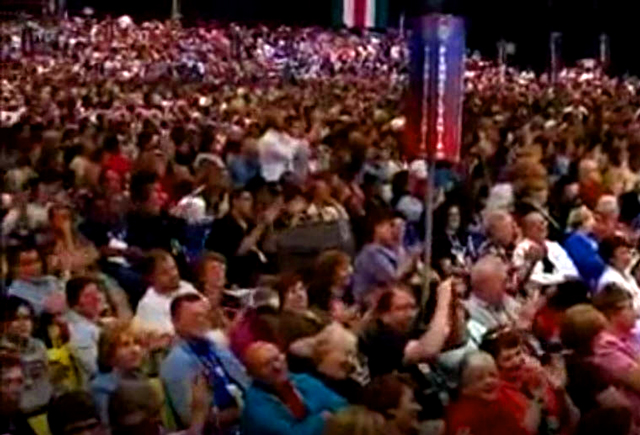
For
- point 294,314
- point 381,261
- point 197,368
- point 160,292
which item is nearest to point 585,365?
point 294,314

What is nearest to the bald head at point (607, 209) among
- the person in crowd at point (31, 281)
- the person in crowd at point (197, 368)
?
the person in crowd at point (31, 281)

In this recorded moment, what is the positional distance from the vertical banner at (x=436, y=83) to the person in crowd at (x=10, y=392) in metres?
3.72

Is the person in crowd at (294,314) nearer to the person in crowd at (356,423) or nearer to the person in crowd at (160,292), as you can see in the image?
the person in crowd at (160,292)

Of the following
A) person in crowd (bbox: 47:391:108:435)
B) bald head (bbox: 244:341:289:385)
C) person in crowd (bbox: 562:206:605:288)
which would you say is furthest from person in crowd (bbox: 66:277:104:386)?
person in crowd (bbox: 562:206:605:288)

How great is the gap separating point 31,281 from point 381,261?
92.1 inches

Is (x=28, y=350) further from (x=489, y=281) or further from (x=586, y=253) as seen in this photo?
(x=586, y=253)

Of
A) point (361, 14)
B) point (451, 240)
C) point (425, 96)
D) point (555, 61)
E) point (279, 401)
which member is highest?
point (425, 96)

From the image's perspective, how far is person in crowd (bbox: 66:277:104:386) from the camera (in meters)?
7.84

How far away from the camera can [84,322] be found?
8.10m

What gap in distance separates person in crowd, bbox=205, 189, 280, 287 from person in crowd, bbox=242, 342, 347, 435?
12.4 feet

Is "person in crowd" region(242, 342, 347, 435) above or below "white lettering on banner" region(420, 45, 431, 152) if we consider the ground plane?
below

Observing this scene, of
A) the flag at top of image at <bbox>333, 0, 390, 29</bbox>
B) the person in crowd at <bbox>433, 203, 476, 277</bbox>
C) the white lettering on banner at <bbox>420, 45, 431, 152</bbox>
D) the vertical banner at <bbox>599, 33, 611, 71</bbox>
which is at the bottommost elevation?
the vertical banner at <bbox>599, 33, 611, 71</bbox>

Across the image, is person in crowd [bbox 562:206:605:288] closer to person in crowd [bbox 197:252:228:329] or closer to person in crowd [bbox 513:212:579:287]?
person in crowd [bbox 513:212:579:287]

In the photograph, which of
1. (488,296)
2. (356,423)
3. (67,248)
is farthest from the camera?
(67,248)
